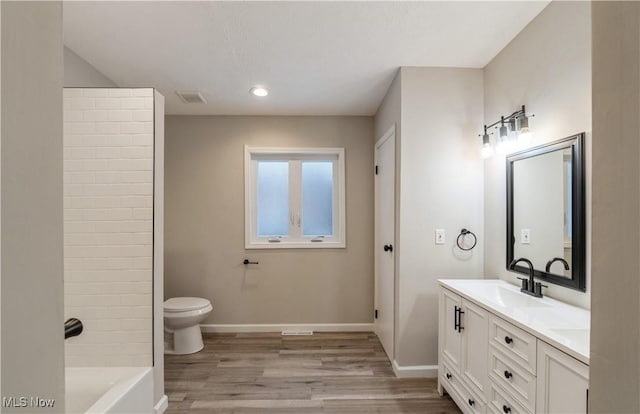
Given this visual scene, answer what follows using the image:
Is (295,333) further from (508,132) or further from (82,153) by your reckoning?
(508,132)

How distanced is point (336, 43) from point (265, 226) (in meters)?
2.19

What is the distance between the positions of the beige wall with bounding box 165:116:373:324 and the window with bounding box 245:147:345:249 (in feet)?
0.51

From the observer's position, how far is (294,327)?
3.63 meters

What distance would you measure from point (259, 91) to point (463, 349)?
2547 mm

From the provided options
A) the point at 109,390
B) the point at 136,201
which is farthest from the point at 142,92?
the point at 109,390

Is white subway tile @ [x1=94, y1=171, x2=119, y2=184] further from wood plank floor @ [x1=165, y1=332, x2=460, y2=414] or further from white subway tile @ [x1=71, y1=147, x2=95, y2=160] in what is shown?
wood plank floor @ [x1=165, y1=332, x2=460, y2=414]

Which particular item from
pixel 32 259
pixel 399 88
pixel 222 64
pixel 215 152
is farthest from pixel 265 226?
pixel 32 259

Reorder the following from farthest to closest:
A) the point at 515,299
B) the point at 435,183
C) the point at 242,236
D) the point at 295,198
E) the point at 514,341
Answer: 1. the point at 295,198
2. the point at 242,236
3. the point at 435,183
4. the point at 515,299
5. the point at 514,341

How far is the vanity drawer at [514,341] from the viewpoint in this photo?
1.36 meters

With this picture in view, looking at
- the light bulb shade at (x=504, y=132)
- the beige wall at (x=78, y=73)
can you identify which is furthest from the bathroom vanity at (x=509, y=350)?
the beige wall at (x=78, y=73)

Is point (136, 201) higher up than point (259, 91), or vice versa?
point (259, 91)

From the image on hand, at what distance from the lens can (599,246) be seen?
44 centimetres

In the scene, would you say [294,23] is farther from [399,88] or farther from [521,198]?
[521,198]
